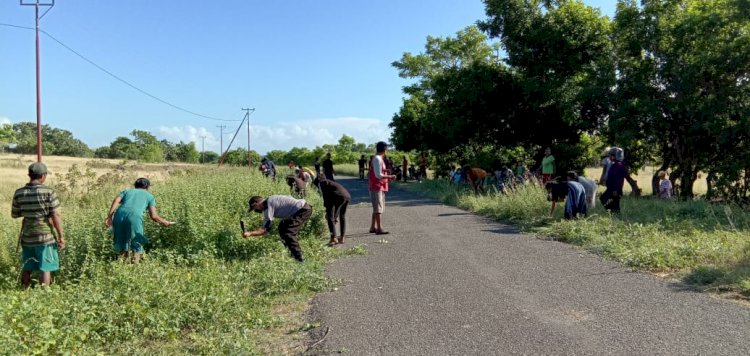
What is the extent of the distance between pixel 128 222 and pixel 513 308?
525 cm

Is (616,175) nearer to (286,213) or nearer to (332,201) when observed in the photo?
(332,201)

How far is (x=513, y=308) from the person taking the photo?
17.1ft

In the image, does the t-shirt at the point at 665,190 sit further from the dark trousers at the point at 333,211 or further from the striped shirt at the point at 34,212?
the striped shirt at the point at 34,212

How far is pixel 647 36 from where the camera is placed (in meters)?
16.2

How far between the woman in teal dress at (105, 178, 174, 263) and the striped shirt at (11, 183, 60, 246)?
2.46 ft

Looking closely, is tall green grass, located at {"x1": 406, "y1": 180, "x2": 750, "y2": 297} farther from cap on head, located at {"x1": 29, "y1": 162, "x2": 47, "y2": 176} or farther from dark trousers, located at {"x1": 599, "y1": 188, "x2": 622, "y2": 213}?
cap on head, located at {"x1": 29, "y1": 162, "x2": 47, "y2": 176}

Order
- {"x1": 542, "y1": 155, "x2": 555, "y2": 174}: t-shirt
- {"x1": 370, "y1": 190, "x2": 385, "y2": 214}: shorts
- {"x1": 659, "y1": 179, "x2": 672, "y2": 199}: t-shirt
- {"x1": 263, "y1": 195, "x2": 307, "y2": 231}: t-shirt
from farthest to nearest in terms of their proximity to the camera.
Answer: {"x1": 542, "y1": 155, "x2": 555, "y2": 174}: t-shirt → {"x1": 659, "y1": 179, "x2": 672, "y2": 199}: t-shirt → {"x1": 370, "y1": 190, "x2": 385, "y2": 214}: shorts → {"x1": 263, "y1": 195, "x2": 307, "y2": 231}: t-shirt

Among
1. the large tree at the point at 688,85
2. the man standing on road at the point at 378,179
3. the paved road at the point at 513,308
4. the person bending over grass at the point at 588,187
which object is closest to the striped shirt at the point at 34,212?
the paved road at the point at 513,308

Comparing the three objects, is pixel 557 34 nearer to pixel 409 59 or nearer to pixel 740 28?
pixel 740 28

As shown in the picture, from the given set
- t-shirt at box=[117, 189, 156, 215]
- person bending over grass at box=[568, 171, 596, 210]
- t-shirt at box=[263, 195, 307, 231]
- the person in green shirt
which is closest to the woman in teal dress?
t-shirt at box=[117, 189, 156, 215]

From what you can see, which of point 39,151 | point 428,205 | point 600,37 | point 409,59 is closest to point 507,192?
point 428,205

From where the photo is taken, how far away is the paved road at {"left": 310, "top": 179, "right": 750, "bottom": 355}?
4273mm

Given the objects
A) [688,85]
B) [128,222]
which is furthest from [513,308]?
[688,85]

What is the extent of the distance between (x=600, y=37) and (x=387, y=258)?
47.1ft
